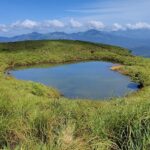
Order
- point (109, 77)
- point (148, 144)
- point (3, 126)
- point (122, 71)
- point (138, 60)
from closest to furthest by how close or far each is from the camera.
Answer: point (148, 144) → point (3, 126) → point (109, 77) → point (122, 71) → point (138, 60)

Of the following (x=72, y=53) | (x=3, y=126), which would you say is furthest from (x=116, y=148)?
(x=72, y=53)

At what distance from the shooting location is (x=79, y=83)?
5881 centimetres

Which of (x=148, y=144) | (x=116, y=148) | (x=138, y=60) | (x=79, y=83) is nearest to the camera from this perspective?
(x=148, y=144)

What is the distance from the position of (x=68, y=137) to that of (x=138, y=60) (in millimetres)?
82549

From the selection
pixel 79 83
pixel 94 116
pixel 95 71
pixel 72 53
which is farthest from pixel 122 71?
pixel 94 116

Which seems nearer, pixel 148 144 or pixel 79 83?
pixel 148 144

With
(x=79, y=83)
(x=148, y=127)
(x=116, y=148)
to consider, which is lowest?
(x=79, y=83)

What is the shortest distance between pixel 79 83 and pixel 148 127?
49.5 metres

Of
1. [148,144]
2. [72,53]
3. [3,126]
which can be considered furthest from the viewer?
[72,53]

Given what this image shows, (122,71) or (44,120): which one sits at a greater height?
(44,120)

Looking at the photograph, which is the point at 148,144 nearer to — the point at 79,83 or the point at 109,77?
the point at 79,83

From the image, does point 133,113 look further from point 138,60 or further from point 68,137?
point 138,60

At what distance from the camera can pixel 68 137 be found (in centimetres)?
895

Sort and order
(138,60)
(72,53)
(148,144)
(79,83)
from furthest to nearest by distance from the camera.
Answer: (72,53), (138,60), (79,83), (148,144)
